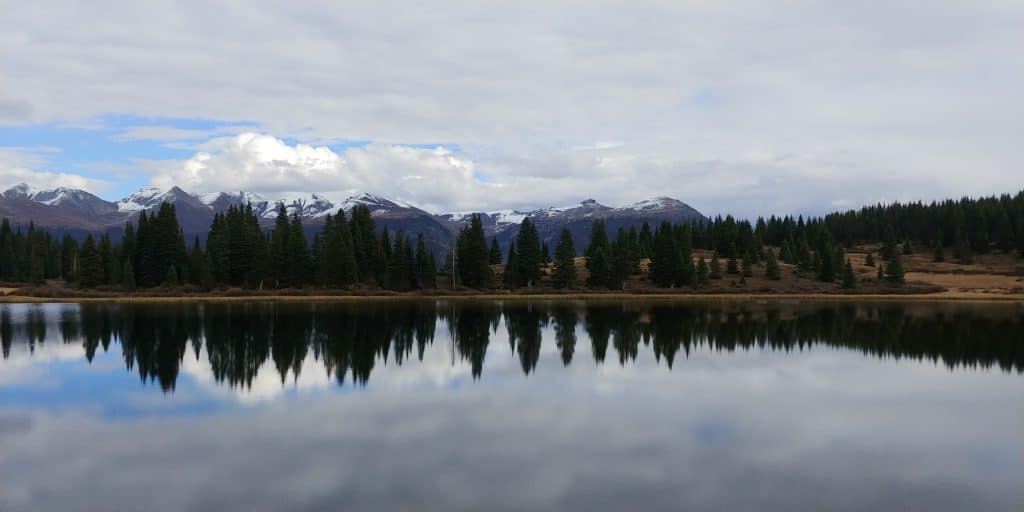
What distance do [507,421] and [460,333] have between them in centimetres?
3110

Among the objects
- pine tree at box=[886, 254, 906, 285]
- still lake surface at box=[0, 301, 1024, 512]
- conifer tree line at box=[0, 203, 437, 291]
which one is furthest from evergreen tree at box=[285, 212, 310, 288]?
pine tree at box=[886, 254, 906, 285]

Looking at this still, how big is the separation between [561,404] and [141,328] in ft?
139

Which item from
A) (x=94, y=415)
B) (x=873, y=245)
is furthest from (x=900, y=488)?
(x=873, y=245)

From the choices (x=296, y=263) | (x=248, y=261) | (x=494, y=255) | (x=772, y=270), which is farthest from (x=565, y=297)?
(x=248, y=261)

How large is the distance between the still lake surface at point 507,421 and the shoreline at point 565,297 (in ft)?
146

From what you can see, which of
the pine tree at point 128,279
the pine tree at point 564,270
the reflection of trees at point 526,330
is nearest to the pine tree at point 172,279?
the pine tree at point 128,279

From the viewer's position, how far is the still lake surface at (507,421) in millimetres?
18875

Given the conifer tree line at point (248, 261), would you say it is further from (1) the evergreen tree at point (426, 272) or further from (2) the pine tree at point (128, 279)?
(2) the pine tree at point (128, 279)

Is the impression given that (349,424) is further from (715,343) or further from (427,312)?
(427,312)

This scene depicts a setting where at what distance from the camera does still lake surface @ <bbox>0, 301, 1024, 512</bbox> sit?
1888 centimetres

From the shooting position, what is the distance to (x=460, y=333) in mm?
57656

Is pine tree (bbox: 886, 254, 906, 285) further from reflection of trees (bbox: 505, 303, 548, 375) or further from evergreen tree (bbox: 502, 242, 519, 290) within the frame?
reflection of trees (bbox: 505, 303, 548, 375)

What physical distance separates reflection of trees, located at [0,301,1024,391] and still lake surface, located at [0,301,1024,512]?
1.49 feet

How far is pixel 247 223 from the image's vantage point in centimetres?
11681
